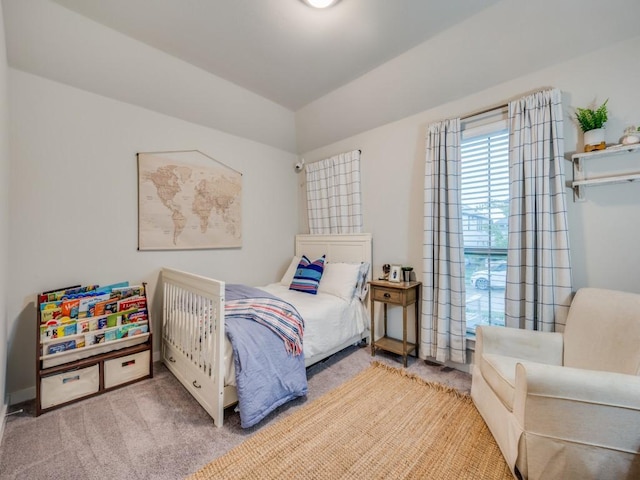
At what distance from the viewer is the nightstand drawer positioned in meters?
2.48

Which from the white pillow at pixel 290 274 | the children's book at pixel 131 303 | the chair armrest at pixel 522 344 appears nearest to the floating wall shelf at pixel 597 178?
the chair armrest at pixel 522 344

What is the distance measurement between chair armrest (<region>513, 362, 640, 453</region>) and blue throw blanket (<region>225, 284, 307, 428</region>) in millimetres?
1345

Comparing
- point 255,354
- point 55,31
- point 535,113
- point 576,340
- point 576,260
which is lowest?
point 255,354

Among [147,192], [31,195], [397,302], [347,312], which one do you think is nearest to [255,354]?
[347,312]

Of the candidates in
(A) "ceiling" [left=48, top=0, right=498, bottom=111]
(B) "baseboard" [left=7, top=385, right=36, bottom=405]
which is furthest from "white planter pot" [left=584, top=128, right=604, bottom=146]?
(B) "baseboard" [left=7, top=385, right=36, bottom=405]

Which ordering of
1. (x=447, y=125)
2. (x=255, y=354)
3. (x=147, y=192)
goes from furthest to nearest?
1. (x=147, y=192)
2. (x=447, y=125)
3. (x=255, y=354)

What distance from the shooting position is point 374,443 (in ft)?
5.13

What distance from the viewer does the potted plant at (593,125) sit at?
1703 mm

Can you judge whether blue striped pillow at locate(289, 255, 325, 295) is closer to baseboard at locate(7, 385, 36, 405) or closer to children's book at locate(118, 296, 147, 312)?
children's book at locate(118, 296, 147, 312)

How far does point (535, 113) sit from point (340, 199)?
1968 mm

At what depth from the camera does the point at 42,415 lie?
5.91 ft

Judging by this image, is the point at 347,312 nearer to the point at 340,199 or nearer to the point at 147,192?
the point at 340,199

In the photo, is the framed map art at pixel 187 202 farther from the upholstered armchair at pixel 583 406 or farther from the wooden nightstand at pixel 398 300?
the upholstered armchair at pixel 583 406

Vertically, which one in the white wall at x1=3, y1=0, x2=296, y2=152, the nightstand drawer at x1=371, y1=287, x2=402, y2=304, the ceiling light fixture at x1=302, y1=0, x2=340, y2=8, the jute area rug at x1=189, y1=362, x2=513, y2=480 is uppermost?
the ceiling light fixture at x1=302, y1=0, x2=340, y2=8
